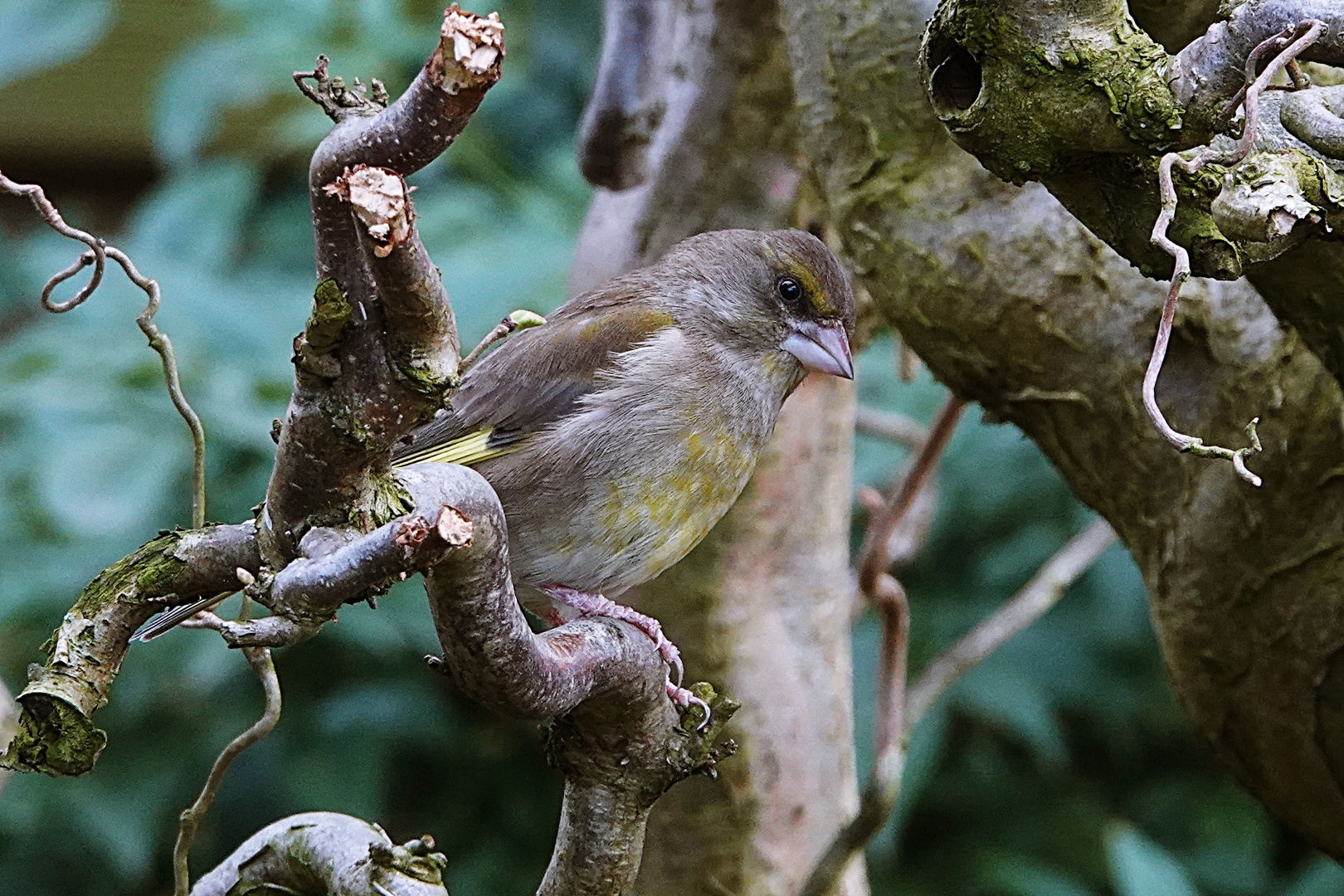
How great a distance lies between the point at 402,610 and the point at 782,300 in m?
1.19

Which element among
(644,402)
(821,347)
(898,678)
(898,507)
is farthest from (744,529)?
(644,402)

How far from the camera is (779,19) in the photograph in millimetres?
3016

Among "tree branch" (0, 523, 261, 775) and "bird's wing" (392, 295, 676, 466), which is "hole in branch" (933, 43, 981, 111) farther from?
"bird's wing" (392, 295, 676, 466)

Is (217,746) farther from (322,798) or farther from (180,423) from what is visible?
(180,423)

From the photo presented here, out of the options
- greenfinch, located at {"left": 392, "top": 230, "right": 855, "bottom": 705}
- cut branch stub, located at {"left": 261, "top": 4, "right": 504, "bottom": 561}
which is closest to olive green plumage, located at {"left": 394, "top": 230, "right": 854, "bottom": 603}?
greenfinch, located at {"left": 392, "top": 230, "right": 855, "bottom": 705}

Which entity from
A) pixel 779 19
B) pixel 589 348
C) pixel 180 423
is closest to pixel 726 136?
pixel 779 19

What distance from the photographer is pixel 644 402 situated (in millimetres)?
2398

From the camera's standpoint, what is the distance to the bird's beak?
2547 millimetres

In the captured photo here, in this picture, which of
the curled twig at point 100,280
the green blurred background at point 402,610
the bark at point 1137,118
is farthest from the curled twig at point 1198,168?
the green blurred background at point 402,610

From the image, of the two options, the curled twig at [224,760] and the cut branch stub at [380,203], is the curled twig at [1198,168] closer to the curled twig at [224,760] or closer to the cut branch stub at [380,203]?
the cut branch stub at [380,203]

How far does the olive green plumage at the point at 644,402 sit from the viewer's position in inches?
91.4

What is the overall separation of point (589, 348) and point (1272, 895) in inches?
99.3

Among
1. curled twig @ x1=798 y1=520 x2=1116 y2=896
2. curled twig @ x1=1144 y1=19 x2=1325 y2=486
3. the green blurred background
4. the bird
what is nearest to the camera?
curled twig @ x1=1144 y1=19 x2=1325 y2=486

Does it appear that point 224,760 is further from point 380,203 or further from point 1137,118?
point 1137,118
